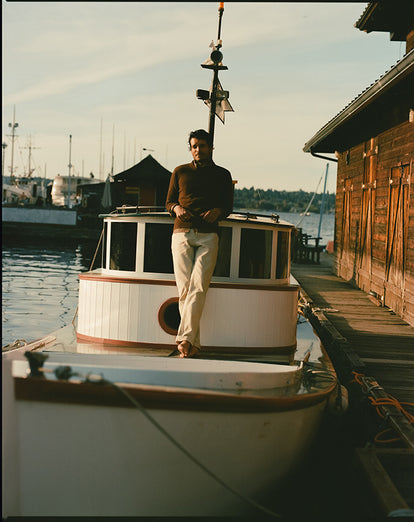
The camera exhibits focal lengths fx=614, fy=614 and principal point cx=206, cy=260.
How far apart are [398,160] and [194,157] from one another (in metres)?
8.34

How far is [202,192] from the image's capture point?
6.07m

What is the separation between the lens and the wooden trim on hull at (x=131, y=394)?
4254 millimetres

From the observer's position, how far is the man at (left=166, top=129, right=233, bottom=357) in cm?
596

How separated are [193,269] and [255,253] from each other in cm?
100

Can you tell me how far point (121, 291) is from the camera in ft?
21.2

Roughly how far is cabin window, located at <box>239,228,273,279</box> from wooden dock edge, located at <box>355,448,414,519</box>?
2173mm

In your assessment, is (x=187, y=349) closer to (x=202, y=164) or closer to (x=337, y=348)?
(x=202, y=164)

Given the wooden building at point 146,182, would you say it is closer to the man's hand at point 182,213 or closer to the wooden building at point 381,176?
the wooden building at point 381,176

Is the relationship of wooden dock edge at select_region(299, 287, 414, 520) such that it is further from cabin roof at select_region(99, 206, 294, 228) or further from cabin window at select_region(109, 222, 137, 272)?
cabin window at select_region(109, 222, 137, 272)

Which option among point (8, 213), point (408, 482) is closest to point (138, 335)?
point (408, 482)

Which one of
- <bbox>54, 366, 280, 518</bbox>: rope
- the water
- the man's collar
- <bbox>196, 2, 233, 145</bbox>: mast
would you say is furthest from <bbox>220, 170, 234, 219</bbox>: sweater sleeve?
the water

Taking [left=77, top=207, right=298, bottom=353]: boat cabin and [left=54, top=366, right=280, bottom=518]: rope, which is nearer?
[left=54, top=366, right=280, bottom=518]: rope

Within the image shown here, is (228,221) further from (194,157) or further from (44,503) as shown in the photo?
(44,503)

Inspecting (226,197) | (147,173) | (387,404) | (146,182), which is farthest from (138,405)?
(146,182)
